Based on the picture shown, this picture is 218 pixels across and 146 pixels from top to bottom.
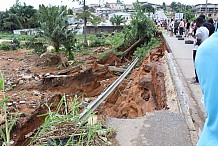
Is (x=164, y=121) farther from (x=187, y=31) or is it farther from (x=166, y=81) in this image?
(x=187, y=31)

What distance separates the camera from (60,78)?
1227cm

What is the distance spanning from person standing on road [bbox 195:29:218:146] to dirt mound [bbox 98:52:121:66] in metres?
14.9

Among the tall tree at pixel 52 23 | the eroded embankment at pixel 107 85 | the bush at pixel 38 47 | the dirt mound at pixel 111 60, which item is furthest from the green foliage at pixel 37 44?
the dirt mound at pixel 111 60

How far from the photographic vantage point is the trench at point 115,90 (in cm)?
629

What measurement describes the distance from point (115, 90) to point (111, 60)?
7590mm

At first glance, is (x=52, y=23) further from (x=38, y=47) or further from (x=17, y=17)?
(x=17, y=17)

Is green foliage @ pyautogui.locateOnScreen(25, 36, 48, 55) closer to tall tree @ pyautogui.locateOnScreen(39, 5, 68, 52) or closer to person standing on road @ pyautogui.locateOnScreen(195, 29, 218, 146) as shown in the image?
tall tree @ pyautogui.locateOnScreen(39, 5, 68, 52)

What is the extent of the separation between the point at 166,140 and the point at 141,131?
43 centimetres

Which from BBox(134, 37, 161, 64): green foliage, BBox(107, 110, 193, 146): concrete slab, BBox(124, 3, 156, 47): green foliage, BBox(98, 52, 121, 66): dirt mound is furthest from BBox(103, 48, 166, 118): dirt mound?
BBox(124, 3, 156, 47): green foliage

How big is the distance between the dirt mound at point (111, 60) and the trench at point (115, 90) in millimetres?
1936

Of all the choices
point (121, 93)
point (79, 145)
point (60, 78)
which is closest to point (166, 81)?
point (121, 93)

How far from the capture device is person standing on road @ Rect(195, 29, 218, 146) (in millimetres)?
1045

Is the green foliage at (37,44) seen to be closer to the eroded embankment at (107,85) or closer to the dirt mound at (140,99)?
the eroded embankment at (107,85)

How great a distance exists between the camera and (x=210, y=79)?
106cm
